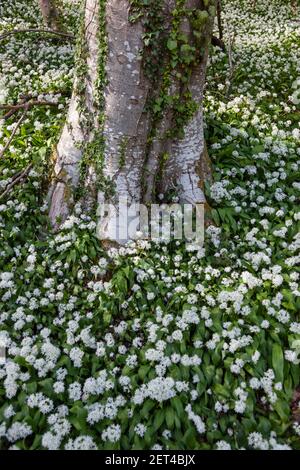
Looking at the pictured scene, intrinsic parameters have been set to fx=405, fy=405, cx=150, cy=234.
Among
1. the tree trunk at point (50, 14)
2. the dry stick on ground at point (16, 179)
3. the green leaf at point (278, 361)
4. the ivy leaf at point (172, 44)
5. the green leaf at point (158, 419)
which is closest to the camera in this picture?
the green leaf at point (158, 419)

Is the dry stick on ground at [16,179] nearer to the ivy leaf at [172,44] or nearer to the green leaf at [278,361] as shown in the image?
the ivy leaf at [172,44]

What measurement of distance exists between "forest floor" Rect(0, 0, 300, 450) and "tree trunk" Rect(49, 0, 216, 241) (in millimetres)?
452

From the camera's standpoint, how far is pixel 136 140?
4602mm

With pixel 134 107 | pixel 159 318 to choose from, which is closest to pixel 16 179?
pixel 134 107

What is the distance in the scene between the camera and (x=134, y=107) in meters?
4.42

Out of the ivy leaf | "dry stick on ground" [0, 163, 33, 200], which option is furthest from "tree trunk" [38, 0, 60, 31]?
the ivy leaf

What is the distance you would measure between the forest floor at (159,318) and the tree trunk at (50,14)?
4.51 metres

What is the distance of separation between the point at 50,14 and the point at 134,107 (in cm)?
679

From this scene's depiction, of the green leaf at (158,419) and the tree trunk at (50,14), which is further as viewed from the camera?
the tree trunk at (50,14)

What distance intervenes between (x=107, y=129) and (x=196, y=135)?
119 centimetres

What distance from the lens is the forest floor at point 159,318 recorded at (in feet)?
11.5

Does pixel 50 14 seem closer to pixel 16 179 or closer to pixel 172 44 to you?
pixel 16 179

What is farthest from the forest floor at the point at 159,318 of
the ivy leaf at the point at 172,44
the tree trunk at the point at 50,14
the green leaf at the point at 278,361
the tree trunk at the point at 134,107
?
the tree trunk at the point at 50,14
